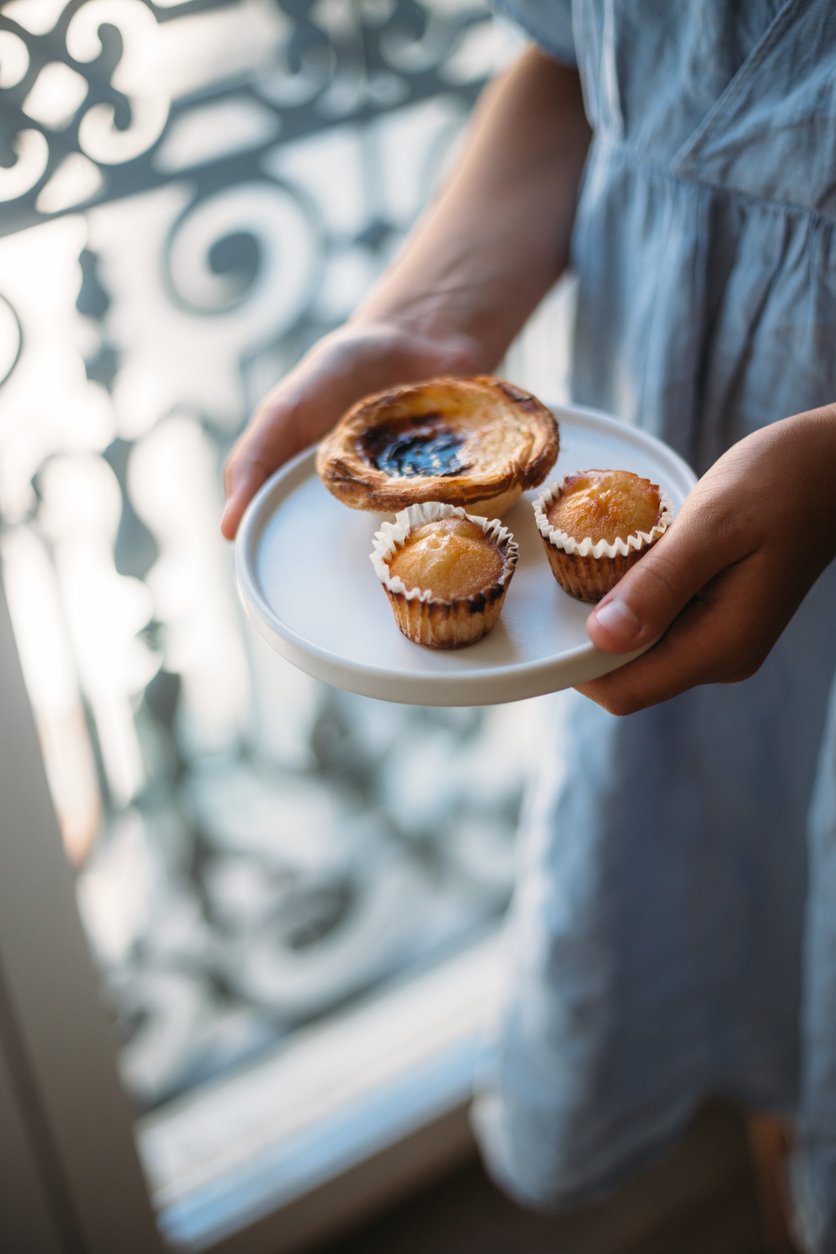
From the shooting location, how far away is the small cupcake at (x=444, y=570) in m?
0.66

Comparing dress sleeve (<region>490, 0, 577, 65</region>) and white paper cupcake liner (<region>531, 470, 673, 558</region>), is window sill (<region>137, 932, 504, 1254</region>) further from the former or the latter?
dress sleeve (<region>490, 0, 577, 65</region>)

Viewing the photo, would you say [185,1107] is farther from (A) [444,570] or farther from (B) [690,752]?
(A) [444,570]

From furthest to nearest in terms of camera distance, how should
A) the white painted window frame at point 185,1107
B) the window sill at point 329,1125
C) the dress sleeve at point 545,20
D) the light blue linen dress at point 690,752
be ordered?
the window sill at point 329,1125, the white painted window frame at point 185,1107, the dress sleeve at point 545,20, the light blue linen dress at point 690,752

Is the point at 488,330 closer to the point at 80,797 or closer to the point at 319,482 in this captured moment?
the point at 319,482

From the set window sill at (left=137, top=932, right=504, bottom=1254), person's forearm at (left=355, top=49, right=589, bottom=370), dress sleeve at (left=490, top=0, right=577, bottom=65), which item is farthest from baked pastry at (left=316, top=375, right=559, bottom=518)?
window sill at (left=137, top=932, right=504, bottom=1254)

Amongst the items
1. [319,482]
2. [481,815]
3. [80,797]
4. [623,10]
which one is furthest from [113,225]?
[481,815]

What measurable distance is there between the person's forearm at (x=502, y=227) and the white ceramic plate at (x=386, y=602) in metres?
0.15

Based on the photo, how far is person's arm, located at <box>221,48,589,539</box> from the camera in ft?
2.88

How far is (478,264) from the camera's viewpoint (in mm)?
932

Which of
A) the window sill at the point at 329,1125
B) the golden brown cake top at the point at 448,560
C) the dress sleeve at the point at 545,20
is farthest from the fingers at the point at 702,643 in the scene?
the window sill at the point at 329,1125

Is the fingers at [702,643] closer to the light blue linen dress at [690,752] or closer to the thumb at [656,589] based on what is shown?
the thumb at [656,589]

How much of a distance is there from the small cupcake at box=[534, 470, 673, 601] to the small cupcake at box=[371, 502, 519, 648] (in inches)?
1.3

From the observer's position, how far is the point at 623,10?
2.50 ft

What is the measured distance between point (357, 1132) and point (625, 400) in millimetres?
1033
